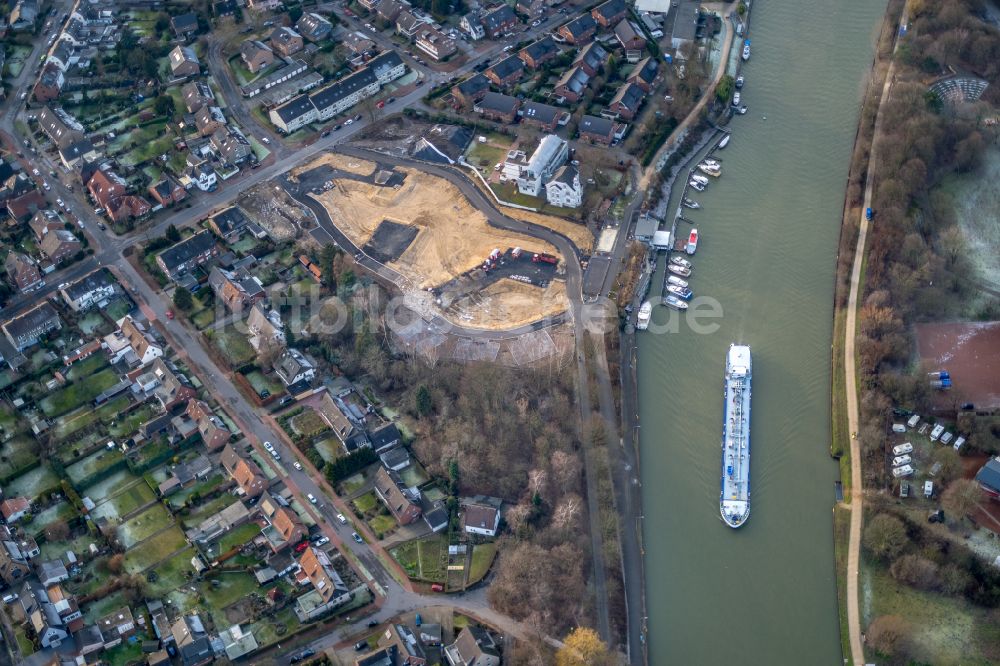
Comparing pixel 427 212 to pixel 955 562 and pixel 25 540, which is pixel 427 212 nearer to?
pixel 25 540

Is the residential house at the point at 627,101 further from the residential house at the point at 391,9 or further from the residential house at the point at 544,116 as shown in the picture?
the residential house at the point at 391,9

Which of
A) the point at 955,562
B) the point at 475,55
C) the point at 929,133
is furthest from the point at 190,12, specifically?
the point at 955,562

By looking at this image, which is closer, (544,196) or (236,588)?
(236,588)

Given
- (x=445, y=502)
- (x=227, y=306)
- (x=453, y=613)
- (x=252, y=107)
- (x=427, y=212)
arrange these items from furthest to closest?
(x=252, y=107)
(x=427, y=212)
(x=227, y=306)
(x=445, y=502)
(x=453, y=613)

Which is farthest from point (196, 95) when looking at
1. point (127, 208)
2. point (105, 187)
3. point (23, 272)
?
point (23, 272)

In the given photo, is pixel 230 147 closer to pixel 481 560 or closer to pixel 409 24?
pixel 409 24

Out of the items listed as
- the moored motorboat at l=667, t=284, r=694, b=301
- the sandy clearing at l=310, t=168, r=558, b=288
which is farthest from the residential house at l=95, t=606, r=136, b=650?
the moored motorboat at l=667, t=284, r=694, b=301

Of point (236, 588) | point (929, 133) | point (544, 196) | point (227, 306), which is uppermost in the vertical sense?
point (929, 133)
